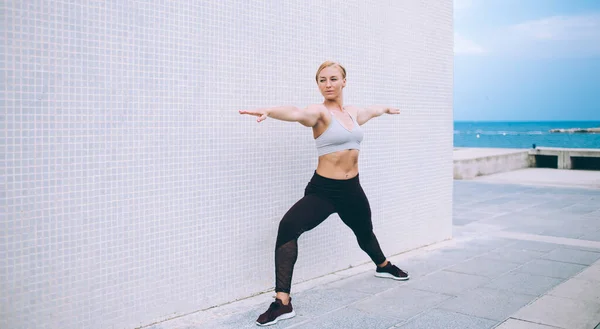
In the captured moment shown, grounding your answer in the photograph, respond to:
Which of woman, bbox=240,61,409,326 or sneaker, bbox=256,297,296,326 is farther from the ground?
woman, bbox=240,61,409,326

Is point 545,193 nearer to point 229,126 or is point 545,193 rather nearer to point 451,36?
point 451,36

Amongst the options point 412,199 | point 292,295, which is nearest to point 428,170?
point 412,199

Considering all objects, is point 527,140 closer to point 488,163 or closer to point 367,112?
point 488,163

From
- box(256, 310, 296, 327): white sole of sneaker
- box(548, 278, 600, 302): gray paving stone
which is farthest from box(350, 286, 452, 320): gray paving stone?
box(548, 278, 600, 302): gray paving stone

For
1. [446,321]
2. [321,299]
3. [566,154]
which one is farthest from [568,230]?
[566,154]

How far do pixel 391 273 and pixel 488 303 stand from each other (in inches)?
36.9

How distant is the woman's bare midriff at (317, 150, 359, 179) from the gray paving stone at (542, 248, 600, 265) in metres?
2.80

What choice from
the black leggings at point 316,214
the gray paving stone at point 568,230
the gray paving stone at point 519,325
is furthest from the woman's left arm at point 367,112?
the gray paving stone at point 568,230

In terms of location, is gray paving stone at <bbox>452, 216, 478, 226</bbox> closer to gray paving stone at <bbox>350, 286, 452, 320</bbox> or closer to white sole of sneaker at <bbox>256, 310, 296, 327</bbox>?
gray paving stone at <bbox>350, 286, 452, 320</bbox>

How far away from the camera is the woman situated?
151 inches

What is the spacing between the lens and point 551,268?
5.14 meters

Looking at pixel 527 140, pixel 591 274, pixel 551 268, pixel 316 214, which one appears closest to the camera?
pixel 316 214

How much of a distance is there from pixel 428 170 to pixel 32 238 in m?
4.51

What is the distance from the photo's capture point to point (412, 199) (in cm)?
608
